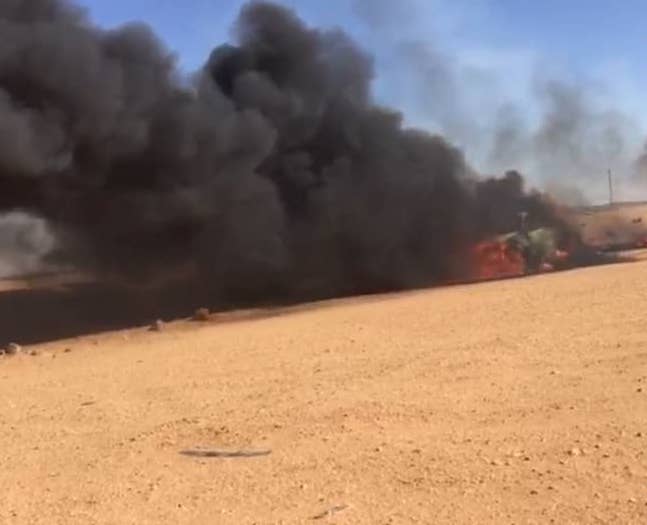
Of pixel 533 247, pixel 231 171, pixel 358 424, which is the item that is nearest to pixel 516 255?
pixel 533 247

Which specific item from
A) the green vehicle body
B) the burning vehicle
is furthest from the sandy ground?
the green vehicle body

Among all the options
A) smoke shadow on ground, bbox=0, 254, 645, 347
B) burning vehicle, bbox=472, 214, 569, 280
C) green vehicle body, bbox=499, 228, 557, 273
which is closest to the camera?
smoke shadow on ground, bbox=0, 254, 645, 347

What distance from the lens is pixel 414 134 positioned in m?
25.0

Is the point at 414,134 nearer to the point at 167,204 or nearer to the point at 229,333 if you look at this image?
the point at 167,204

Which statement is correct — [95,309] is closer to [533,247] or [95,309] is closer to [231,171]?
[231,171]

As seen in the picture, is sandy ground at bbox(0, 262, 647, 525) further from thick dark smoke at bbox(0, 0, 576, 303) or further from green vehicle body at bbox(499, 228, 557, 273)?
green vehicle body at bbox(499, 228, 557, 273)

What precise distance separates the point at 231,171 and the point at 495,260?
689 cm

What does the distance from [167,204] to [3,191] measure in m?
2.90

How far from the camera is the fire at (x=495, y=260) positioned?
72.7 ft

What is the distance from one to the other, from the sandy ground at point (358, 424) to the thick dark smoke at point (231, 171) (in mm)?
6710

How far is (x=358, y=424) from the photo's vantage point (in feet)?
21.3

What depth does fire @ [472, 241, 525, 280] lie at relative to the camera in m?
22.2

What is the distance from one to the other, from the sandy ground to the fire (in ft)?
35.4

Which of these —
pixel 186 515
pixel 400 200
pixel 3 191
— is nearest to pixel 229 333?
pixel 3 191
